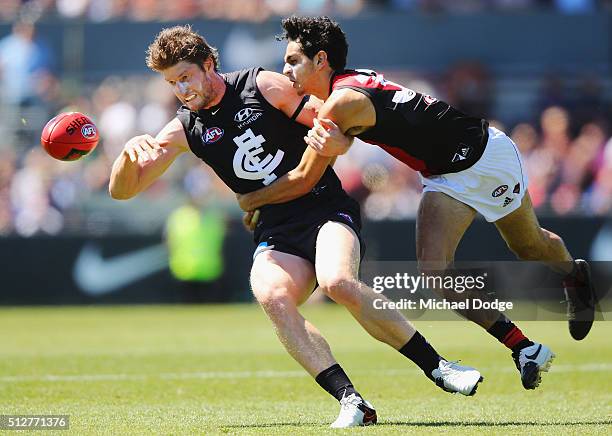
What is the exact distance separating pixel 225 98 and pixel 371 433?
2424 millimetres

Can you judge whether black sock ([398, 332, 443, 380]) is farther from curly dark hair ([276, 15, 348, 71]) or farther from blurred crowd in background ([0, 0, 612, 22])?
blurred crowd in background ([0, 0, 612, 22])

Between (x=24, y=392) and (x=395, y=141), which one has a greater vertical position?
(x=395, y=141)

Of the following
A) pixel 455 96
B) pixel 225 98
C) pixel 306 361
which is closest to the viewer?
pixel 306 361

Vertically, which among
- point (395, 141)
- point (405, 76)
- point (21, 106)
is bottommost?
point (21, 106)

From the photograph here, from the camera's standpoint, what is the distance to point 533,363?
719cm

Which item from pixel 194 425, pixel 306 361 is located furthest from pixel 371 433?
pixel 194 425

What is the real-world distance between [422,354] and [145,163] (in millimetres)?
2166

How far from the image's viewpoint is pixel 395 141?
709cm

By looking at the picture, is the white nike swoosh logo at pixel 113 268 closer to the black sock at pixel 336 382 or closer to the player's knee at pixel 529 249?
the player's knee at pixel 529 249

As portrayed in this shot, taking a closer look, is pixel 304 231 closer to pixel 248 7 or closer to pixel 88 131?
pixel 88 131

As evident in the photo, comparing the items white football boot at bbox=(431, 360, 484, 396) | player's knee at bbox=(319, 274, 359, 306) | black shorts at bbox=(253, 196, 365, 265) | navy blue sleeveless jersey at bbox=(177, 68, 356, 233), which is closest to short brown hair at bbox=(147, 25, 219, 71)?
navy blue sleeveless jersey at bbox=(177, 68, 356, 233)

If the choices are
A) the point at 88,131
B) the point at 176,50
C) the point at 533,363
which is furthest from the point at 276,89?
the point at 533,363

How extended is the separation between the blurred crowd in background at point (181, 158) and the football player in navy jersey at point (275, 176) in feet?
31.2

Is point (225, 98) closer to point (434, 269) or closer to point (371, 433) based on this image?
point (434, 269)
